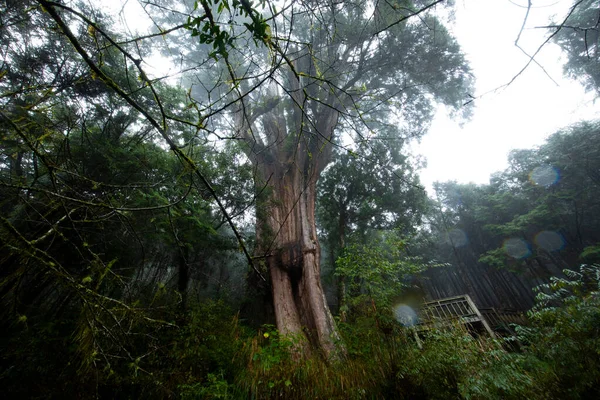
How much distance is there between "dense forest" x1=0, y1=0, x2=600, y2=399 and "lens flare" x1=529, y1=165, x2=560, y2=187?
7 centimetres

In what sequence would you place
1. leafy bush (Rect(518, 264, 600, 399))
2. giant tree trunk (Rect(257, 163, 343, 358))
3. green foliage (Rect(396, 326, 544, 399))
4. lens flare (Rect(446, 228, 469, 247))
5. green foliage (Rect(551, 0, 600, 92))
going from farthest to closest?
lens flare (Rect(446, 228, 469, 247)), green foliage (Rect(551, 0, 600, 92)), giant tree trunk (Rect(257, 163, 343, 358)), green foliage (Rect(396, 326, 544, 399)), leafy bush (Rect(518, 264, 600, 399))

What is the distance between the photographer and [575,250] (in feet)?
36.7

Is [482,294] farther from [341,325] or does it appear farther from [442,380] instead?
[442,380]

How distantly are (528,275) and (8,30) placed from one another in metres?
18.8

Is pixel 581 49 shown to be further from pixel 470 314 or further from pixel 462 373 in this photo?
pixel 462 373

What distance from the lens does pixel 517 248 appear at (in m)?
12.1

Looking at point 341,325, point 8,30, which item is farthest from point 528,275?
point 8,30

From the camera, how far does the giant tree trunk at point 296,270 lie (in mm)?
4090

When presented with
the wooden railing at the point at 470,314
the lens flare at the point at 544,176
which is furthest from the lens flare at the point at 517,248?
the wooden railing at the point at 470,314

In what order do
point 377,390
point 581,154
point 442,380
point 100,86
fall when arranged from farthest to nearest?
point 581,154
point 100,86
point 377,390
point 442,380

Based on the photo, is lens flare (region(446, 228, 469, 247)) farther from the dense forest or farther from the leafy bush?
the leafy bush

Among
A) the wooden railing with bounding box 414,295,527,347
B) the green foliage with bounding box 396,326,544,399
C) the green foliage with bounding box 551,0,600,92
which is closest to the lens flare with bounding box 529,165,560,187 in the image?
the green foliage with bounding box 551,0,600,92

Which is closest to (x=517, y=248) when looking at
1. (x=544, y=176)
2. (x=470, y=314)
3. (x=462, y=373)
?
(x=544, y=176)

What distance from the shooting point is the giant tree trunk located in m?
4.09
